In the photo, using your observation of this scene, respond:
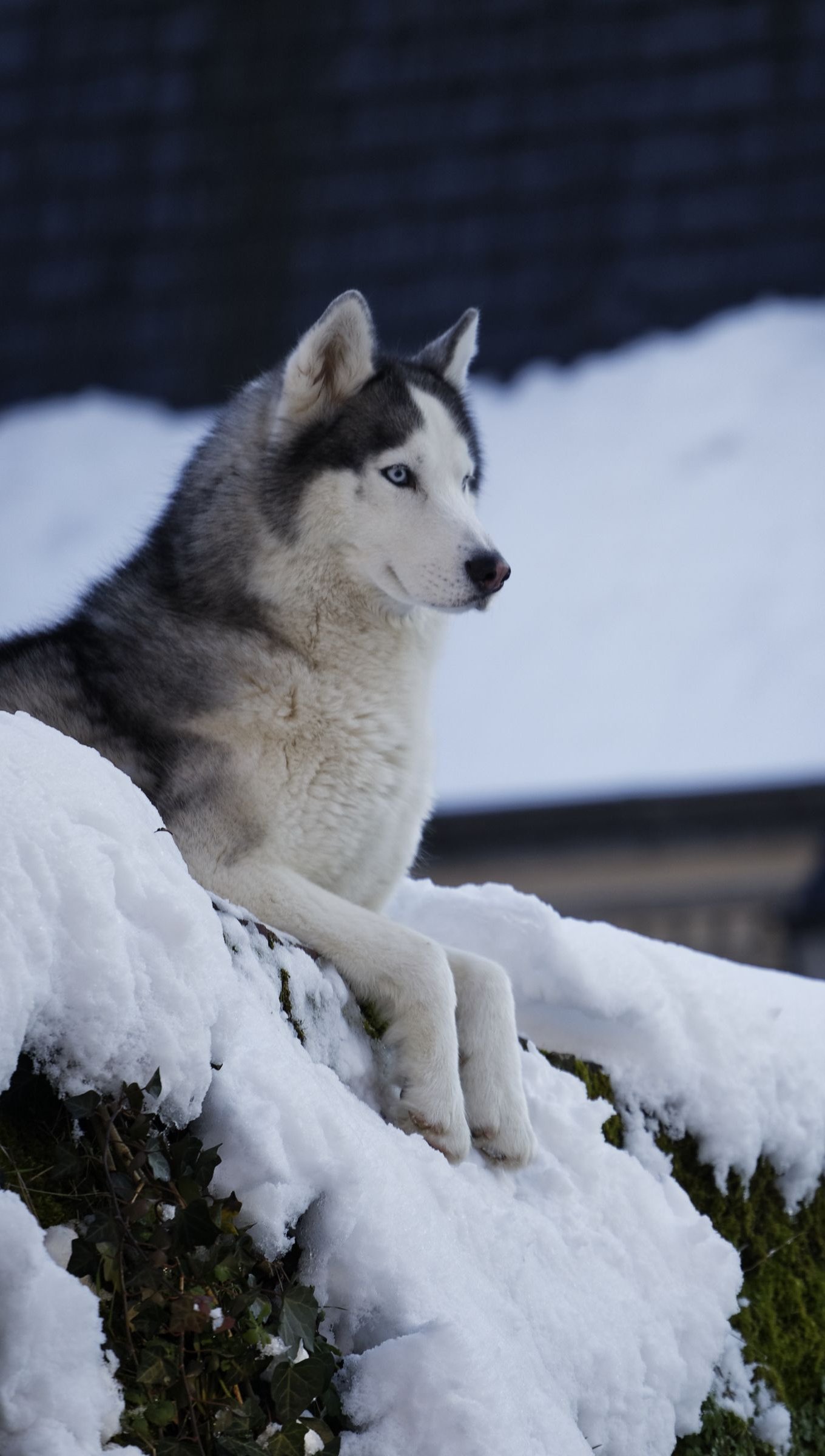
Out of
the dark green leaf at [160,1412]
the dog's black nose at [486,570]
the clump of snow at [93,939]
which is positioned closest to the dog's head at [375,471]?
the dog's black nose at [486,570]

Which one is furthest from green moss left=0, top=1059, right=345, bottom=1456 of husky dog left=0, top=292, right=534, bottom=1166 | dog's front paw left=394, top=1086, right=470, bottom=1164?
husky dog left=0, top=292, right=534, bottom=1166

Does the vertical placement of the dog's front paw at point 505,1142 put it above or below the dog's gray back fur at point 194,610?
below

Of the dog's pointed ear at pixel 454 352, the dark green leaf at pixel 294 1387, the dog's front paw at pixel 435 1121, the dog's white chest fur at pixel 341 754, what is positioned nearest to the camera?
the dark green leaf at pixel 294 1387

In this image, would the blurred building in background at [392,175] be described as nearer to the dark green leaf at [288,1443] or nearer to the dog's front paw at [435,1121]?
the dog's front paw at [435,1121]

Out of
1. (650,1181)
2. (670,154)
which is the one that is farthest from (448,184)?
(650,1181)

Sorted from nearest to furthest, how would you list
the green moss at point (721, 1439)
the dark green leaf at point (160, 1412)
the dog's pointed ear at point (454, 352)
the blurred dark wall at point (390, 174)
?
the dark green leaf at point (160, 1412)
the green moss at point (721, 1439)
the dog's pointed ear at point (454, 352)
the blurred dark wall at point (390, 174)

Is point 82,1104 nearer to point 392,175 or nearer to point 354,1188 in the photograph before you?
point 354,1188

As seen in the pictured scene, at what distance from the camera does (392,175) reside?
1241 centimetres

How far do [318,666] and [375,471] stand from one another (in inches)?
15.5

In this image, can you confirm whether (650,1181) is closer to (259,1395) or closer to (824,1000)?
(824,1000)

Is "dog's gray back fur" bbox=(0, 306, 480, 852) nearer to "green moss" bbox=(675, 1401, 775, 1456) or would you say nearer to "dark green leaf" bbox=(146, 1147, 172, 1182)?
"dark green leaf" bbox=(146, 1147, 172, 1182)

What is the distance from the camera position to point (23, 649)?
2.76 metres

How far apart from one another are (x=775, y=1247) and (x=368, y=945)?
45.5 inches

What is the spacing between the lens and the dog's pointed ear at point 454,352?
323 cm
